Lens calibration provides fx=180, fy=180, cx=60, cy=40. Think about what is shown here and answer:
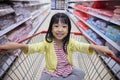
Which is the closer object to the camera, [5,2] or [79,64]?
[79,64]

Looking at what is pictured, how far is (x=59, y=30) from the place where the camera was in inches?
63.6

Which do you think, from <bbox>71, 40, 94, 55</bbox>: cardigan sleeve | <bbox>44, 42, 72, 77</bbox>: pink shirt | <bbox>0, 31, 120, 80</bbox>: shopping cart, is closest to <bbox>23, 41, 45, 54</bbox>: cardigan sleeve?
<bbox>44, 42, 72, 77</bbox>: pink shirt

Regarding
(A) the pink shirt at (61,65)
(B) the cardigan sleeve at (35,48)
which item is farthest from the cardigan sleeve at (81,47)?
(B) the cardigan sleeve at (35,48)

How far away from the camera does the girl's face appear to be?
1.63 metres

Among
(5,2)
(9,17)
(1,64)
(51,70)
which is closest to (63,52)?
(51,70)

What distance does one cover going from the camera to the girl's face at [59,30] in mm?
1626

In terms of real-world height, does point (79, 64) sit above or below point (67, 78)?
below

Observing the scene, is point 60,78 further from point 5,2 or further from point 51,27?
point 5,2

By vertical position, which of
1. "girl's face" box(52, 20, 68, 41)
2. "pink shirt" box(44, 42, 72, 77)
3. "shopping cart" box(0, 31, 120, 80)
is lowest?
"shopping cart" box(0, 31, 120, 80)

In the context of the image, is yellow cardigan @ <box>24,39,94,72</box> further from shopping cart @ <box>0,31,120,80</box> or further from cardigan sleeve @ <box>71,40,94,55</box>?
shopping cart @ <box>0,31,120,80</box>

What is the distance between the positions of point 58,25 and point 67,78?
506mm

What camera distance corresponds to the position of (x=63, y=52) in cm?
172

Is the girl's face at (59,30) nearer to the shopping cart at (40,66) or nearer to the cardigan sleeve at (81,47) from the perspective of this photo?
the cardigan sleeve at (81,47)

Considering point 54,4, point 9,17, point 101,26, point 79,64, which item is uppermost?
point 9,17
